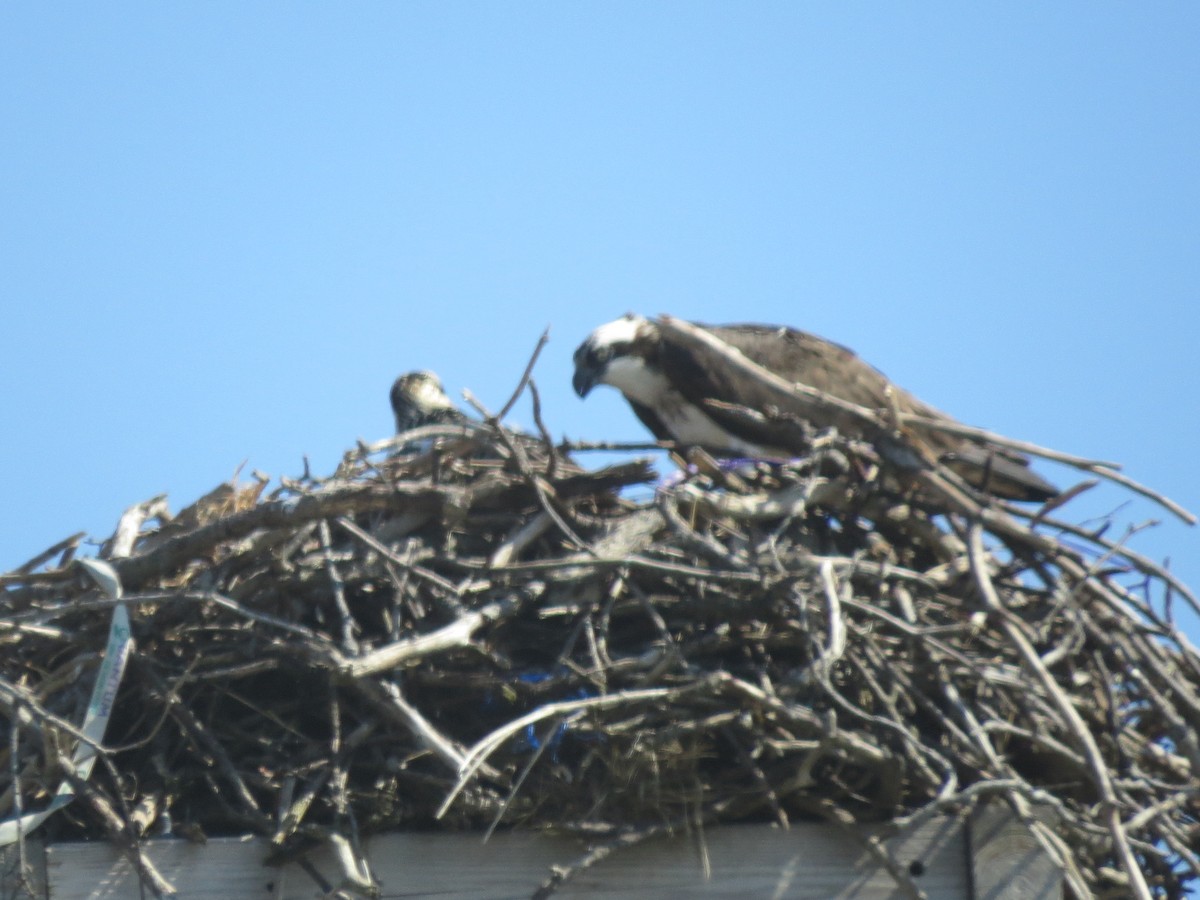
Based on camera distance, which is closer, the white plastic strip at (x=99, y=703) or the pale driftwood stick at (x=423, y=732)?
the pale driftwood stick at (x=423, y=732)

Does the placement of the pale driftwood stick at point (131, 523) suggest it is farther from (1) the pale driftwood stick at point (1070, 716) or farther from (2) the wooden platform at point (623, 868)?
(1) the pale driftwood stick at point (1070, 716)

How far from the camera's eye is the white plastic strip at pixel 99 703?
12.1ft

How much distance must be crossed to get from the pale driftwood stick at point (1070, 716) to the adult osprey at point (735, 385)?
139cm

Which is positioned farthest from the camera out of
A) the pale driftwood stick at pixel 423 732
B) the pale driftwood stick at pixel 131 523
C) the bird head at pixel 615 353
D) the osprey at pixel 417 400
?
the osprey at pixel 417 400

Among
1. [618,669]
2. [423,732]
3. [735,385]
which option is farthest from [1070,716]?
[735,385]

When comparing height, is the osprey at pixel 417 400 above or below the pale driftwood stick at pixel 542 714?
above

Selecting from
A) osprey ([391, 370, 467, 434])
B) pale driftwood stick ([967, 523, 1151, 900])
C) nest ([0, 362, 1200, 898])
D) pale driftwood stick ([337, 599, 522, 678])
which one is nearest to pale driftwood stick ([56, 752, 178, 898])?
nest ([0, 362, 1200, 898])

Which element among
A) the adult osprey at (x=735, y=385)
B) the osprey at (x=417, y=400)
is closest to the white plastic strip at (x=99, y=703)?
the adult osprey at (x=735, y=385)

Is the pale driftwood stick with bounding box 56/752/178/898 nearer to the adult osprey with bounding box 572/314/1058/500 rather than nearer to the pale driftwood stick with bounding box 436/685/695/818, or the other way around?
the pale driftwood stick with bounding box 436/685/695/818

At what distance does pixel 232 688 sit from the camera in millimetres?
4145

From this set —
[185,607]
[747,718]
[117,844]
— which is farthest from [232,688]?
[747,718]

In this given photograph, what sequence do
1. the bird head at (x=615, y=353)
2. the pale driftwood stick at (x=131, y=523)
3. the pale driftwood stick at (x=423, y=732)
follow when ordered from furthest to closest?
the bird head at (x=615, y=353)
the pale driftwood stick at (x=131, y=523)
the pale driftwood stick at (x=423, y=732)

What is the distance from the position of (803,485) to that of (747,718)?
836mm

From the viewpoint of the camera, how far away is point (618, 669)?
3752mm
